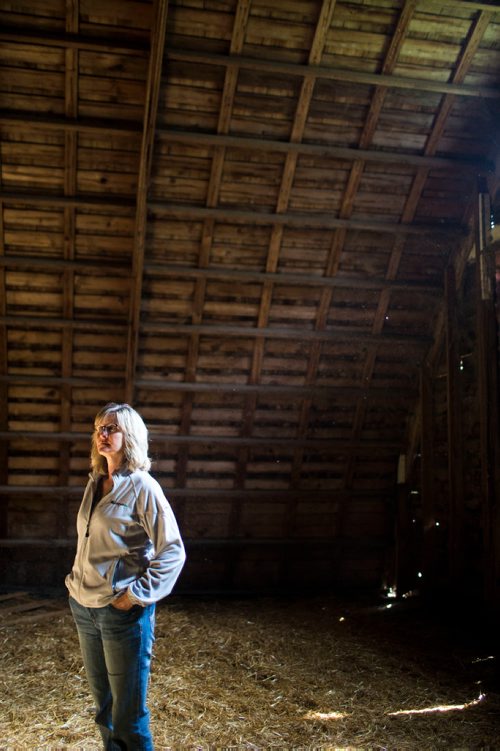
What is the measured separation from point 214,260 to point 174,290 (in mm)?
495

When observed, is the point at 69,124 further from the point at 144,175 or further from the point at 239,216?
the point at 239,216

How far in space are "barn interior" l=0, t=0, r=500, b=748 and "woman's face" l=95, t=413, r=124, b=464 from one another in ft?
7.00

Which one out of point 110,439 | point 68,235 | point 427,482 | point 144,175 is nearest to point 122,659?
point 110,439

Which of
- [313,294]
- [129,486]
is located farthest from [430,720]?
[313,294]

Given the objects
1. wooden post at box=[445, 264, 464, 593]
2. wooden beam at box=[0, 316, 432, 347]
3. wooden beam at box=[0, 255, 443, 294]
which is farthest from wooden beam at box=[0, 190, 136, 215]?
wooden post at box=[445, 264, 464, 593]

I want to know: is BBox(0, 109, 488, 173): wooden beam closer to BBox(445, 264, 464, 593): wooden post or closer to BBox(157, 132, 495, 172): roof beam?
BBox(157, 132, 495, 172): roof beam

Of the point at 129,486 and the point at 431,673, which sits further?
the point at 431,673

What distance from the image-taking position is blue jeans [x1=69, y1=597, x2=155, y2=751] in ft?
9.18

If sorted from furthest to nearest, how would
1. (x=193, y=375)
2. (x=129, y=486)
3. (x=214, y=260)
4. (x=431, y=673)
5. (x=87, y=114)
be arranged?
(x=193, y=375) → (x=214, y=260) → (x=87, y=114) → (x=431, y=673) → (x=129, y=486)

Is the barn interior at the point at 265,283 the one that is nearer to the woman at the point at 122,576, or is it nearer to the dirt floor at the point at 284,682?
the dirt floor at the point at 284,682

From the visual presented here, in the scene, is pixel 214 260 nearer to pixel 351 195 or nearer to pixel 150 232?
pixel 150 232

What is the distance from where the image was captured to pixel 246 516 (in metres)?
8.34

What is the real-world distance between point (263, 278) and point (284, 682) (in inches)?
140

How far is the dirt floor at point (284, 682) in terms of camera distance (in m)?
4.17
